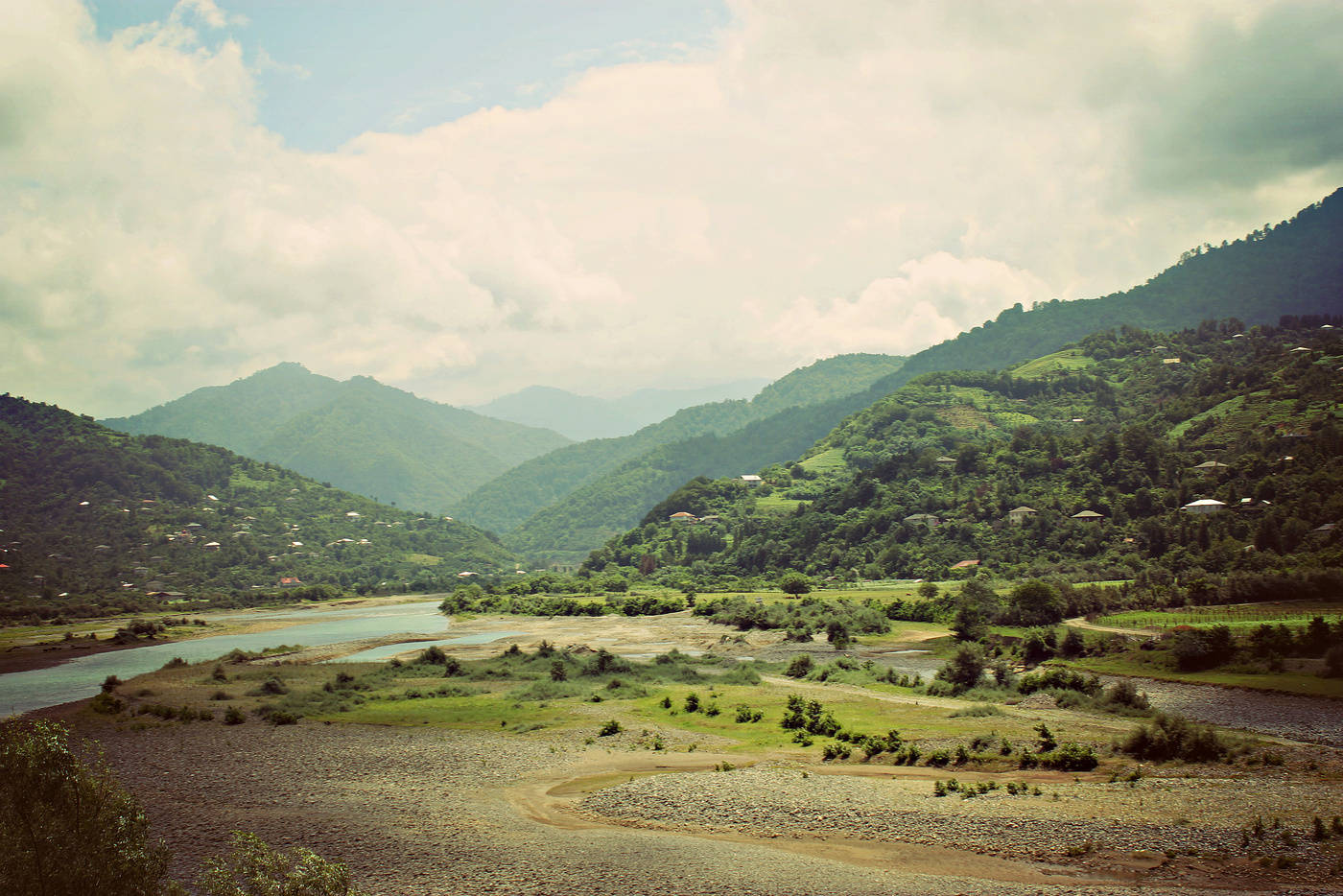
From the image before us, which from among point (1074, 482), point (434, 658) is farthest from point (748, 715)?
point (1074, 482)

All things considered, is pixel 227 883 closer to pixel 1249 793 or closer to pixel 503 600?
pixel 1249 793

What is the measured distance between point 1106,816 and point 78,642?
3405 inches

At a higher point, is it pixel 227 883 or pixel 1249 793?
pixel 227 883

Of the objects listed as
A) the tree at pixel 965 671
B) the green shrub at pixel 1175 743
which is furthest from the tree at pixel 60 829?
the tree at pixel 965 671

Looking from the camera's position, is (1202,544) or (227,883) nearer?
(227,883)

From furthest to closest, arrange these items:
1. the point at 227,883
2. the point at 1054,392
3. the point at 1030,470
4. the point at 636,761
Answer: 1. the point at 1054,392
2. the point at 1030,470
3. the point at 636,761
4. the point at 227,883

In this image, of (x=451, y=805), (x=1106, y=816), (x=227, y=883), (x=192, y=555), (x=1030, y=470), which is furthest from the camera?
(x=192, y=555)

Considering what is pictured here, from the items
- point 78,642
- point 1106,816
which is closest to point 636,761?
point 1106,816

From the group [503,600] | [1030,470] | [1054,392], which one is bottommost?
[503,600]

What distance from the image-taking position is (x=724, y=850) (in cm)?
2166

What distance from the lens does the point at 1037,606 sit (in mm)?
58531

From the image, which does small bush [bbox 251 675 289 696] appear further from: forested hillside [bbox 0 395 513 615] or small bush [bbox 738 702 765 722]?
forested hillside [bbox 0 395 513 615]

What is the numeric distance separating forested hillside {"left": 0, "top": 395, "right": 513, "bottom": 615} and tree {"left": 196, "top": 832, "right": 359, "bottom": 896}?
339 feet

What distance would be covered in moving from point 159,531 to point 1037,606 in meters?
146
